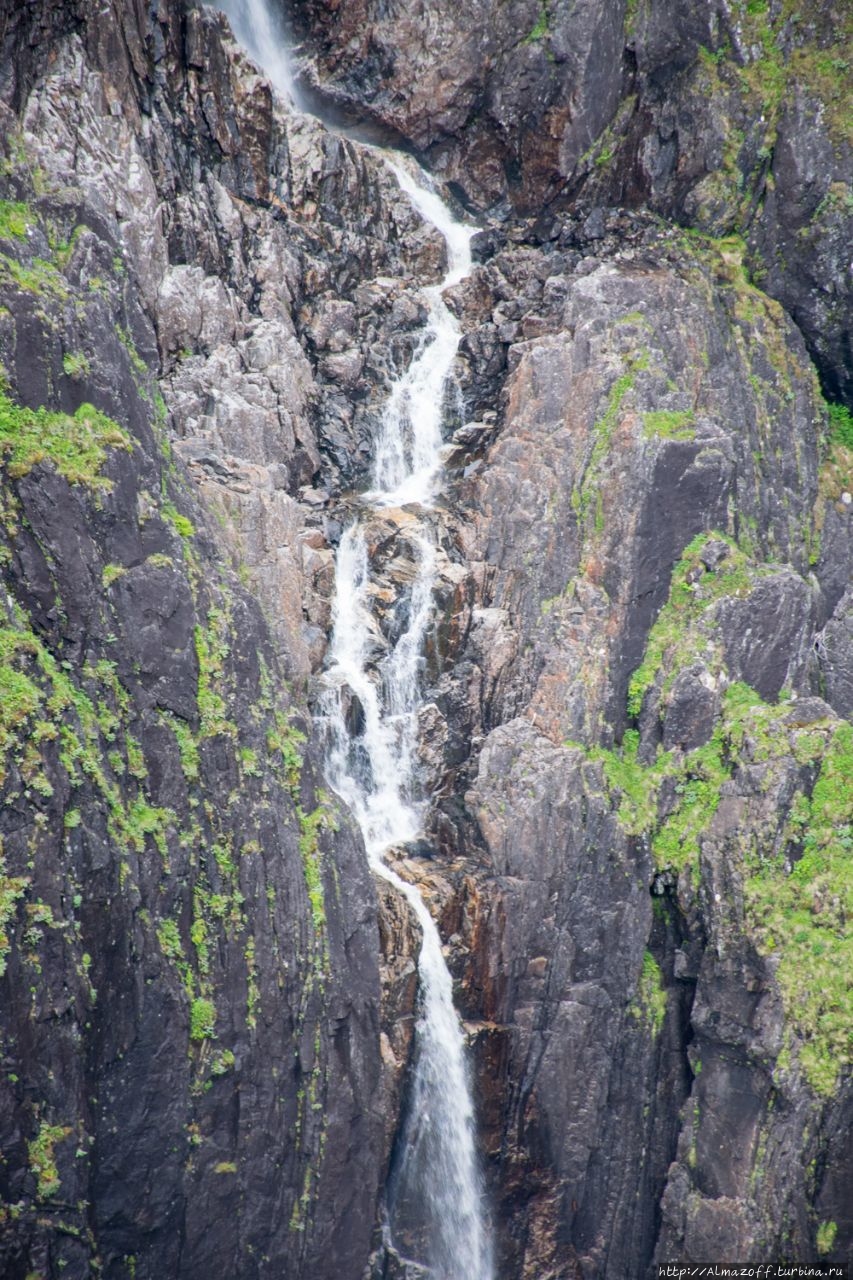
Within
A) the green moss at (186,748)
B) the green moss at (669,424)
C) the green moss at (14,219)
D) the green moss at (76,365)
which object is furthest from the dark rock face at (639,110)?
the green moss at (186,748)

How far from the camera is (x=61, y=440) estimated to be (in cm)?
1510

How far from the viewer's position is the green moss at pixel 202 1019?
15586 mm

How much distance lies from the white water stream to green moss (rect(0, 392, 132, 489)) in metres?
7.59

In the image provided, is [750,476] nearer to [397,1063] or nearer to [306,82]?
[397,1063]

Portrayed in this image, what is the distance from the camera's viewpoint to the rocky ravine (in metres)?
14.8

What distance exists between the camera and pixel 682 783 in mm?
20281

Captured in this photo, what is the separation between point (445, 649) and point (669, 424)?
23.6ft

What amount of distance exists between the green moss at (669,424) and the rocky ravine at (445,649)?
0.09m

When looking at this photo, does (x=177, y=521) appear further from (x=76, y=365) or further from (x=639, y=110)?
(x=639, y=110)

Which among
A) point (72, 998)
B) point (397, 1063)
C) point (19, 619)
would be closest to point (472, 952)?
point (397, 1063)

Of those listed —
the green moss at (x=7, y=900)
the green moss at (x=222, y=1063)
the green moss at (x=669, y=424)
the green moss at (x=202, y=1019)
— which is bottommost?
the green moss at (x=222, y=1063)

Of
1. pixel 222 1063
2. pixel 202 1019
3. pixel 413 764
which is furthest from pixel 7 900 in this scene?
pixel 413 764

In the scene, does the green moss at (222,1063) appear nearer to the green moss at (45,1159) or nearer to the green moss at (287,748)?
the green moss at (45,1159)

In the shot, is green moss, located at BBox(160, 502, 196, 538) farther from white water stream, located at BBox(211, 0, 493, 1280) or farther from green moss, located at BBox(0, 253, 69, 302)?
white water stream, located at BBox(211, 0, 493, 1280)
